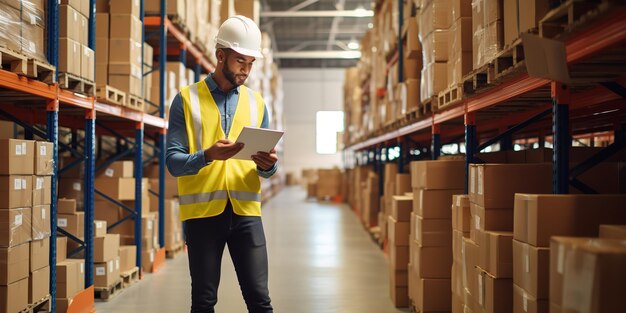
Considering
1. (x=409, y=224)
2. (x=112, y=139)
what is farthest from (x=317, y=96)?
(x=409, y=224)

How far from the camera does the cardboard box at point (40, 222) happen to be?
14.3 ft

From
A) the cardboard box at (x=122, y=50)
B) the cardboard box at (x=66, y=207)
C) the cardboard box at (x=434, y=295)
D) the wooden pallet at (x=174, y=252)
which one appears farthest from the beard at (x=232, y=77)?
the wooden pallet at (x=174, y=252)

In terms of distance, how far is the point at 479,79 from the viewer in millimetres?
4133

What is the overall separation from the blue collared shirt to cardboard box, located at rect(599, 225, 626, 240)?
5.16ft

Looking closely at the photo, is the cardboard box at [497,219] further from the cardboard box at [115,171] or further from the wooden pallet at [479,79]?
the cardboard box at [115,171]

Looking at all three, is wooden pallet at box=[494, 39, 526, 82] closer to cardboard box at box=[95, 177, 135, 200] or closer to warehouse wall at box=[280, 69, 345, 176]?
cardboard box at box=[95, 177, 135, 200]

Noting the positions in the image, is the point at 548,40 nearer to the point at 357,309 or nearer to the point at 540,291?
the point at 540,291

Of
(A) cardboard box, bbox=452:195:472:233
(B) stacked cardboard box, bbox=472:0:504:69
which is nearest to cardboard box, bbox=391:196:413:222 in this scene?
(A) cardboard box, bbox=452:195:472:233

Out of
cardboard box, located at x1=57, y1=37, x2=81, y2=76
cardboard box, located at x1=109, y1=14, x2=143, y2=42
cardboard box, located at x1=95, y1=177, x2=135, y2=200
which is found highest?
cardboard box, located at x1=109, y1=14, x2=143, y2=42

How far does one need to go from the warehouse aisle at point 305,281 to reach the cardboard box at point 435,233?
2.95 ft

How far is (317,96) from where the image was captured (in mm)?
31031

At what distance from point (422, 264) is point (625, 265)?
9.36 ft

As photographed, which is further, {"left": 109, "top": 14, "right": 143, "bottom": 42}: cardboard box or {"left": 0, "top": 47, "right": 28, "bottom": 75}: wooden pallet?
{"left": 109, "top": 14, "right": 143, "bottom": 42}: cardboard box

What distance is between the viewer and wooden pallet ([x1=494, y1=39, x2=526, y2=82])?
3.27 m
